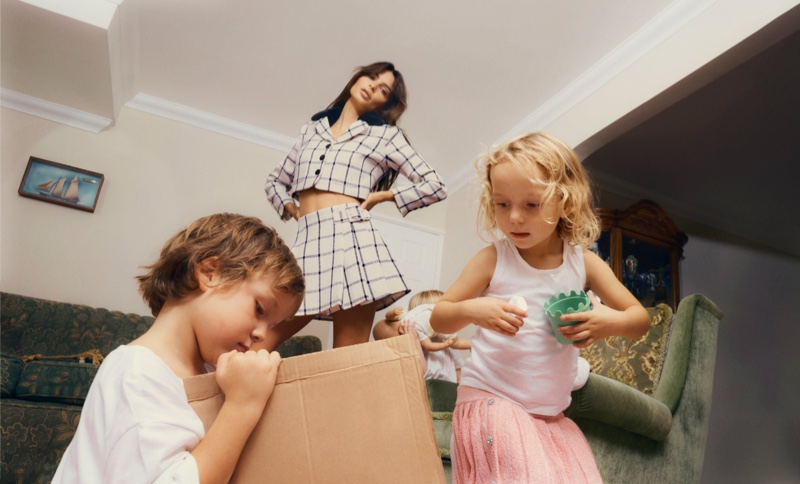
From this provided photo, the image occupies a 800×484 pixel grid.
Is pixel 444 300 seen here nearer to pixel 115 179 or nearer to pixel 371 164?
pixel 371 164

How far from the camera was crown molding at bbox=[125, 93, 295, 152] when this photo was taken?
3.76 meters

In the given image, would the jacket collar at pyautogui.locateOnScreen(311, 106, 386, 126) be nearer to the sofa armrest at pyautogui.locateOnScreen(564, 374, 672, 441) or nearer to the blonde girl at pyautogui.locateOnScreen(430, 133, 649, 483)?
the blonde girl at pyautogui.locateOnScreen(430, 133, 649, 483)

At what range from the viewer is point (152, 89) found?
145 inches

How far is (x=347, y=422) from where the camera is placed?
0.68 metres

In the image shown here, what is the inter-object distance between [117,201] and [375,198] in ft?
8.52

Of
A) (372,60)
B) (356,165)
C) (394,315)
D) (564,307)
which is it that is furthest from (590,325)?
(372,60)

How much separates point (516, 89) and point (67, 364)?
9.08ft

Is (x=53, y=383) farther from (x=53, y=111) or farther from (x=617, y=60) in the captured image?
(x=617, y=60)

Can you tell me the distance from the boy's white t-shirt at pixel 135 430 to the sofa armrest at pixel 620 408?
0.99m

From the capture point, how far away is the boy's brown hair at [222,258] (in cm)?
89

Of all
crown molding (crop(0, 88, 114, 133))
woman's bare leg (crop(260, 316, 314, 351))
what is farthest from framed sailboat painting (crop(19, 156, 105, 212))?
woman's bare leg (crop(260, 316, 314, 351))

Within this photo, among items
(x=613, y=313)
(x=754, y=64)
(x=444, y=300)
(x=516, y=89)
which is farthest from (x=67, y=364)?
(x=754, y=64)

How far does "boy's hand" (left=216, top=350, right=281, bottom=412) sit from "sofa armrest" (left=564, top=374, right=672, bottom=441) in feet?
3.00

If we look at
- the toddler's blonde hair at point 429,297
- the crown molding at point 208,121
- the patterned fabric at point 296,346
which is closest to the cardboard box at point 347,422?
the toddler's blonde hair at point 429,297
